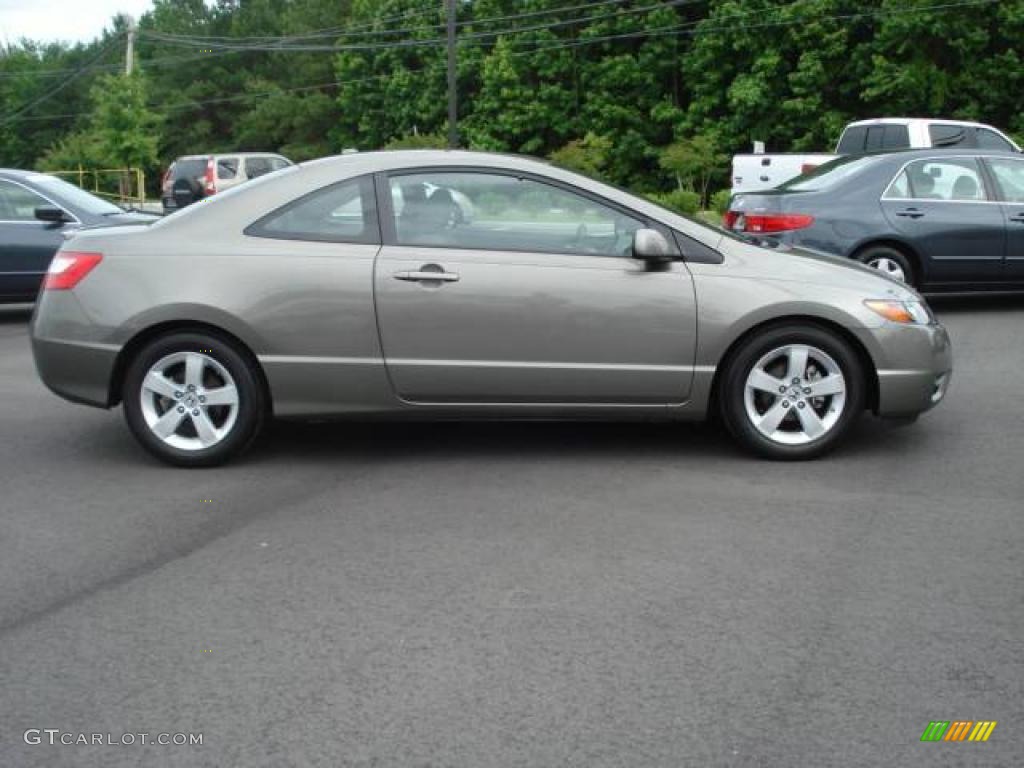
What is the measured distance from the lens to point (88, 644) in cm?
395

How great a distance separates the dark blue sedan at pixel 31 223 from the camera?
11.7 meters

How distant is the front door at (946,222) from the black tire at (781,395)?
18.1 feet

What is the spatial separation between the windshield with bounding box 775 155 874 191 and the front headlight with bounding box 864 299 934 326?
17.5 feet

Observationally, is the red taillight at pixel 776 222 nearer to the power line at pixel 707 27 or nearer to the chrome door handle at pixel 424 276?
the chrome door handle at pixel 424 276

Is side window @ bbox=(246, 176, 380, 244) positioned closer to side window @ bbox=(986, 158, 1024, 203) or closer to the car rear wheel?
the car rear wheel

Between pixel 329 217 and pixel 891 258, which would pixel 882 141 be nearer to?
pixel 891 258

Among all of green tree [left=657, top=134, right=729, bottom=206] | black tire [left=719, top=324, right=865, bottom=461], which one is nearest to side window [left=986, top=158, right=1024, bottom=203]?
black tire [left=719, top=324, right=865, bottom=461]

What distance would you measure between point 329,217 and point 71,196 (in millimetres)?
7024

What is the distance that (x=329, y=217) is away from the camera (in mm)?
6258

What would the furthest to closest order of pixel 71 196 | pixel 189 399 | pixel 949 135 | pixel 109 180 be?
pixel 109 180 < pixel 949 135 < pixel 71 196 < pixel 189 399

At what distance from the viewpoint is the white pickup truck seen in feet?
64.1

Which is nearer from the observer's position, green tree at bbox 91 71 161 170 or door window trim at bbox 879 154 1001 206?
door window trim at bbox 879 154 1001 206

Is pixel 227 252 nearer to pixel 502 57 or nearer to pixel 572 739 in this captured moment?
pixel 572 739

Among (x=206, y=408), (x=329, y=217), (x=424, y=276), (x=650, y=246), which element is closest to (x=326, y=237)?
(x=329, y=217)
